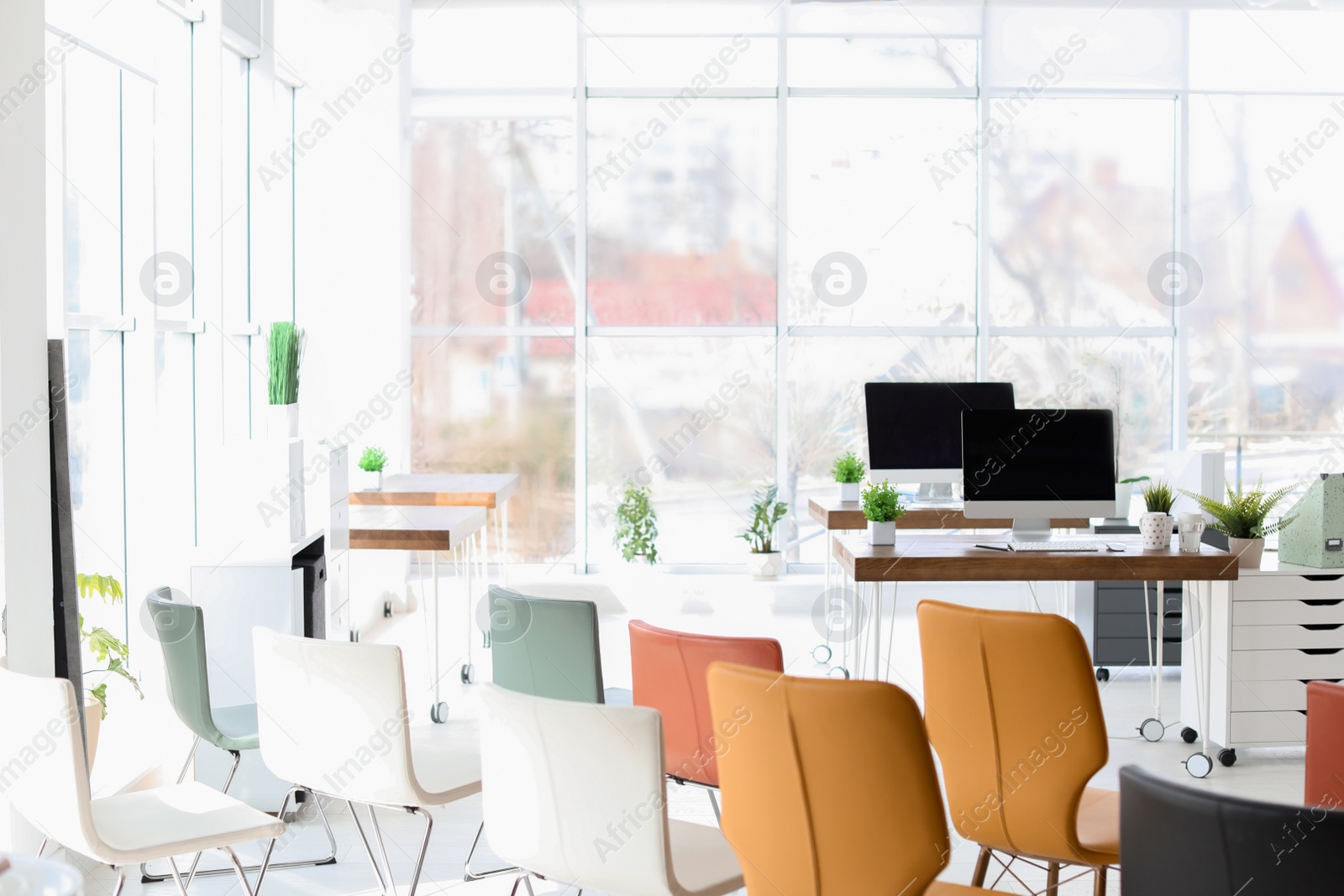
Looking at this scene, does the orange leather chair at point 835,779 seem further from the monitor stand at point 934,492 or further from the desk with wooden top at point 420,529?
the monitor stand at point 934,492

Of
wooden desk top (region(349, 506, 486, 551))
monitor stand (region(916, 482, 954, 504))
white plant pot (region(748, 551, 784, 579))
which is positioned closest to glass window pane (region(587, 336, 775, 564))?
white plant pot (region(748, 551, 784, 579))

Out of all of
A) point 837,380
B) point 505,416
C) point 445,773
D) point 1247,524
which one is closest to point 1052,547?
point 1247,524

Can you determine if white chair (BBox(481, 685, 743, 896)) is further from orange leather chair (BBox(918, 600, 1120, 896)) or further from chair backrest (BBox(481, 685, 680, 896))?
orange leather chair (BBox(918, 600, 1120, 896))

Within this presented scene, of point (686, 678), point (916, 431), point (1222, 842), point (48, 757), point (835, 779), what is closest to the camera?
point (1222, 842)

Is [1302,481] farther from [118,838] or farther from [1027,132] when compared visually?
[118,838]

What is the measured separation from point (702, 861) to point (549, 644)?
Answer: 3.37 feet

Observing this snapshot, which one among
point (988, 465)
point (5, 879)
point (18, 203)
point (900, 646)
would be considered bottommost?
point (900, 646)

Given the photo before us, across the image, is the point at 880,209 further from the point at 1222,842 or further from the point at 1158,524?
the point at 1222,842

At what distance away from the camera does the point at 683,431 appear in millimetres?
7941

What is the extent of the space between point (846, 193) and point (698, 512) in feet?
7.69

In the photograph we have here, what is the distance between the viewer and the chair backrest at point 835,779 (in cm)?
208

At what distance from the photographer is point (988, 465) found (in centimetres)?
467

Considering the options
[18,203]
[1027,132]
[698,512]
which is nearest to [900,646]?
[698,512]

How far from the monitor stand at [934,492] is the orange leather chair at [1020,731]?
125 inches
